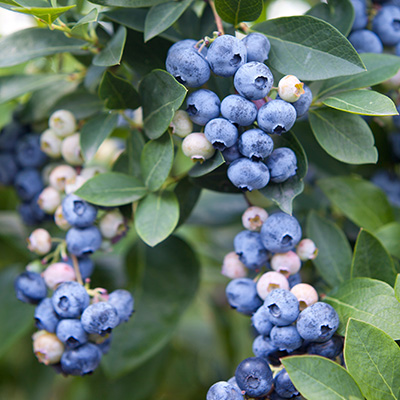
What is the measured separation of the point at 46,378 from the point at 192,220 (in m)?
0.78

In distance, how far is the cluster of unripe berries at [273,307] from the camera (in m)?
0.80

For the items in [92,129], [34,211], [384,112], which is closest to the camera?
[384,112]

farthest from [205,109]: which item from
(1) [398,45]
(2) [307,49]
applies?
(1) [398,45]

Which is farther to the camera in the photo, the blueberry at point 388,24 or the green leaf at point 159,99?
the blueberry at point 388,24

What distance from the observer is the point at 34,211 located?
127 cm

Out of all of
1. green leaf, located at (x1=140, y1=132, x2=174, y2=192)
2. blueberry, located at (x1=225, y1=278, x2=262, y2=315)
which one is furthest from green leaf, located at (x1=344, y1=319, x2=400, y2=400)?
green leaf, located at (x1=140, y1=132, x2=174, y2=192)

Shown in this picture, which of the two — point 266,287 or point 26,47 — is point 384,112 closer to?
point 266,287

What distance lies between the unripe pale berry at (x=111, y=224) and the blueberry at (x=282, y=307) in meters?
0.36

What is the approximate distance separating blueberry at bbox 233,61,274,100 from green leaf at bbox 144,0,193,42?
178mm

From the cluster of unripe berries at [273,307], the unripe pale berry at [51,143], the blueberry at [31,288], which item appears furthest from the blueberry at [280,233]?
the unripe pale berry at [51,143]

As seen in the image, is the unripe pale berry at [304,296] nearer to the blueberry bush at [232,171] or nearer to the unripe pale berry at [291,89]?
the blueberry bush at [232,171]

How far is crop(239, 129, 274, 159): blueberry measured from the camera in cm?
82

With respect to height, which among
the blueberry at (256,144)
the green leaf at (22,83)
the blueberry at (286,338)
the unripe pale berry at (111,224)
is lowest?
the unripe pale berry at (111,224)

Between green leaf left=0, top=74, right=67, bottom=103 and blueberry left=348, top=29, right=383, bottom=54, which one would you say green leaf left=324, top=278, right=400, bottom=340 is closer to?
blueberry left=348, top=29, right=383, bottom=54
